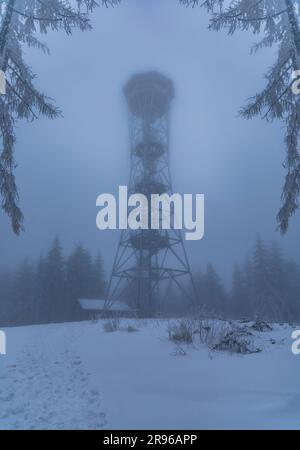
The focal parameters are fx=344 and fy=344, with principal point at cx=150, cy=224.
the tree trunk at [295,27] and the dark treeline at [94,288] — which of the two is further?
the dark treeline at [94,288]

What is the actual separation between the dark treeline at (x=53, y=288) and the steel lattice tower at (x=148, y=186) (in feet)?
47.9

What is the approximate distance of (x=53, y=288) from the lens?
37.0 metres

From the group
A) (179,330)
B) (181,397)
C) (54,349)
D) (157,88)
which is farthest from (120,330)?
(157,88)

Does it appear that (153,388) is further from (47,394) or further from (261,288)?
(261,288)

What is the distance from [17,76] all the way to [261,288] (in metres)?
30.1

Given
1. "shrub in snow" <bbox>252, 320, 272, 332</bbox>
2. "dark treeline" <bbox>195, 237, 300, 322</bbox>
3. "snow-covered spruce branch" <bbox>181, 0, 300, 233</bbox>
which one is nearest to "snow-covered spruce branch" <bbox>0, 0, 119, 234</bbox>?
"snow-covered spruce branch" <bbox>181, 0, 300, 233</bbox>

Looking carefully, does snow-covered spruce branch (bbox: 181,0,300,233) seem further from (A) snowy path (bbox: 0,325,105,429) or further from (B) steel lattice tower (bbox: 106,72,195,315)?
(B) steel lattice tower (bbox: 106,72,195,315)

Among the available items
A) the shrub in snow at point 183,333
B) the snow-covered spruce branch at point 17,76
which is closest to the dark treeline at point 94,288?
the shrub in snow at point 183,333

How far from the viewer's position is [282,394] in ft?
12.6

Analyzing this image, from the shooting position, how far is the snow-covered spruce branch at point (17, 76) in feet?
18.9

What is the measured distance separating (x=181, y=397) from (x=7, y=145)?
4798mm

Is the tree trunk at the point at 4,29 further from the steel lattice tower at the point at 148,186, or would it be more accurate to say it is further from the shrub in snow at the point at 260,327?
the steel lattice tower at the point at 148,186

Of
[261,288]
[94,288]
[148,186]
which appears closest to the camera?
[148,186]

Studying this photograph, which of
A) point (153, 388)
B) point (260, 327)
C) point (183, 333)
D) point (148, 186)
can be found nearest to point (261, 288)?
point (148, 186)
